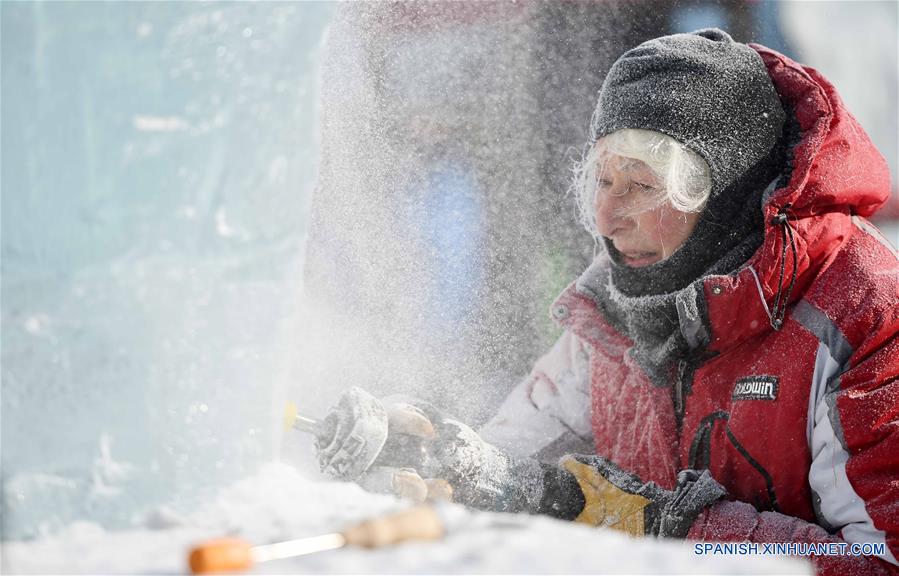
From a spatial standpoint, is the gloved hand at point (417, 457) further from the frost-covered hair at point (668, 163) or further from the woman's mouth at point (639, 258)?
the frost-covered hair at point (668, 163)

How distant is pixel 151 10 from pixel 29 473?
0.56 m

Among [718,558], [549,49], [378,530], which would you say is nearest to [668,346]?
[549,49]

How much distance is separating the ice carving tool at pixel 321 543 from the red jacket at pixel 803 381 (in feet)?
2.59

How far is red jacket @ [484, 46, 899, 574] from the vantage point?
142 centimetres

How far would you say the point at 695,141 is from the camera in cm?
157

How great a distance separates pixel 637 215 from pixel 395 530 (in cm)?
95

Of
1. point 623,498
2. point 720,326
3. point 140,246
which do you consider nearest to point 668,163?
point 720,326

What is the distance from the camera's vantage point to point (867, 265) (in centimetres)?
154

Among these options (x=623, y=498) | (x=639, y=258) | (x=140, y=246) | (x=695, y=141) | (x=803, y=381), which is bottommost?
(x=623, y=498)

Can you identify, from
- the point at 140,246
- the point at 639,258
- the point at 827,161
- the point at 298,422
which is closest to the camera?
the point at 140,246

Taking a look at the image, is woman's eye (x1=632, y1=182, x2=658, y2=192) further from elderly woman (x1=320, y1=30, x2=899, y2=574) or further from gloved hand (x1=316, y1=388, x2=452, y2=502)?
gloved hand (x1=316, y1=388, x2=452, y2=502)

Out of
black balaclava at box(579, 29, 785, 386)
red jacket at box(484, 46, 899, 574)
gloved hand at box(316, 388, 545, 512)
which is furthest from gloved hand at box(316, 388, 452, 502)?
black balaclava at box(579, 29, 785, 386)

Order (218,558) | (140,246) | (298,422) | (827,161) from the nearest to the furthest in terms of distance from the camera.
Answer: (218,558)
(140,246)
(298,422)
(827,161)

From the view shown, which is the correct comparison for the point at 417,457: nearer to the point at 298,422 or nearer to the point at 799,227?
the point at 298,422
